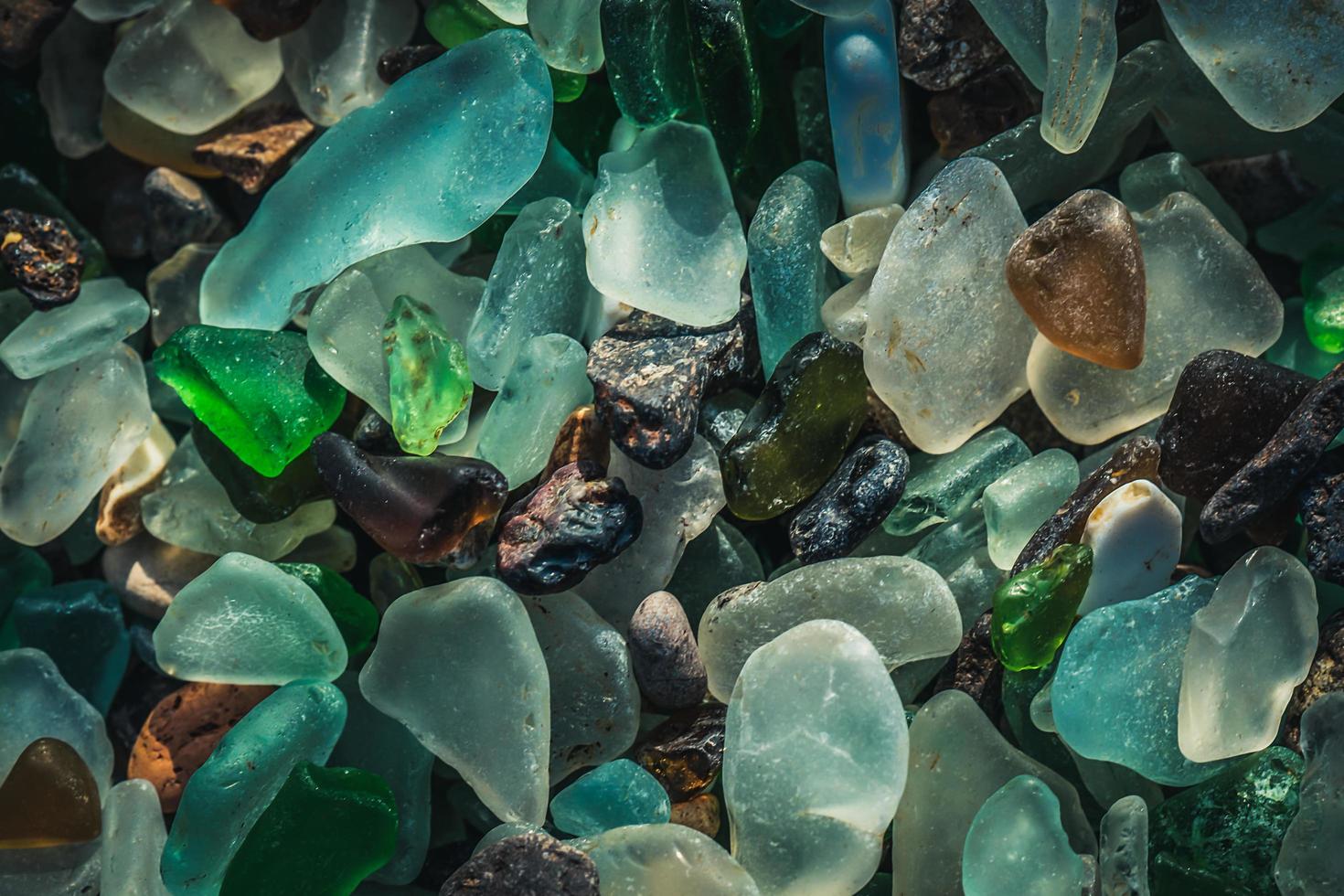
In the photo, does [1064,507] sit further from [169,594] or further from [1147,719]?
[169,594]

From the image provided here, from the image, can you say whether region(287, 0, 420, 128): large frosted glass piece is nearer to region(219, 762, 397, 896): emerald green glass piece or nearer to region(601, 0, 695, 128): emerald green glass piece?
region(601, 0, 695, 128): emerald green glass piece

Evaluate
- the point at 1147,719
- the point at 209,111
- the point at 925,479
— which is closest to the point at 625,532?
the point at 925,479

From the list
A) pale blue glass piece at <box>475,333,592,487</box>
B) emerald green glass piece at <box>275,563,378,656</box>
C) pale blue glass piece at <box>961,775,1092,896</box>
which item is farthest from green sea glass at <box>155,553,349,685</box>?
pale blue glass piece at <box>961,775,1092,896</box>

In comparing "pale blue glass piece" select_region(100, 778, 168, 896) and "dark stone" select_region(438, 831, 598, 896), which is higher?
"dark stone" select_region(438, 831, 598, 896)

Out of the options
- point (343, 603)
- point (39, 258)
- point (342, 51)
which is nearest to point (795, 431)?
point (343, 603)

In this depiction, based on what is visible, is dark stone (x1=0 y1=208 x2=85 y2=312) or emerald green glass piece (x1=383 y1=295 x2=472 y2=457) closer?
emerald green glass piece (x1=383 y1=295 x2=472 y2=457)

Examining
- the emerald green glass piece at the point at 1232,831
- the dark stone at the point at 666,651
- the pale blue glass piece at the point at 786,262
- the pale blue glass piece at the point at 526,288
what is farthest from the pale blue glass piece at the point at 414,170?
the emerald green glass piece at the point at 1232,831

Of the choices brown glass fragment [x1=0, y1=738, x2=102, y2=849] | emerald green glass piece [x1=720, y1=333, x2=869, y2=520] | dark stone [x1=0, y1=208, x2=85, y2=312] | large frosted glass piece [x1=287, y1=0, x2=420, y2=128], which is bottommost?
brown glass fragment [x1=0, y1=738, x2=102, y2=849]
